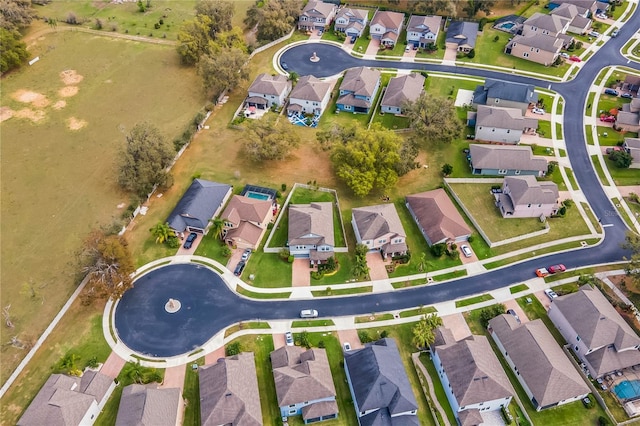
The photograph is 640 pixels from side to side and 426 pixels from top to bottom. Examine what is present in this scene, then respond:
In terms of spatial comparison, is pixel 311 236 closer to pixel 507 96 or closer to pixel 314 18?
pixel 507 96

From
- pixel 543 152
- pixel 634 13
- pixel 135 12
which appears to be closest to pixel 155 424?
pixel 543 152

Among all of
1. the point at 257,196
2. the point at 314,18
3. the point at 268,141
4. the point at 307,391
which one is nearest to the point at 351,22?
the point at 314,18

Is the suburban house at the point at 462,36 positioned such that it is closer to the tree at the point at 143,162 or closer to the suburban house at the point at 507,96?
the suburban house at the point at 507,96

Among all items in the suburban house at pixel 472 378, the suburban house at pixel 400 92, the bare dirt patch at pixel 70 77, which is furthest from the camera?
the bare dirt patch at pixel 70 77

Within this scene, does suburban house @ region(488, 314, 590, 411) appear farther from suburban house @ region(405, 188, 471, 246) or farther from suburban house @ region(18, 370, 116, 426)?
suburban house @ region(18, 370, 116, 426)

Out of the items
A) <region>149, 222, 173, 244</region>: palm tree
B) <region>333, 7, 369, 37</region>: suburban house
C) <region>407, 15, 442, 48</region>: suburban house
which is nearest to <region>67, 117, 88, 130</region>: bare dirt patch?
<region>149, 222, 173, 244</region>: palm tree

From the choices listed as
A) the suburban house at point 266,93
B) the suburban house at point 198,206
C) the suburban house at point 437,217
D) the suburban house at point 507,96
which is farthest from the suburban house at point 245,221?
the suburban house at point 507,96

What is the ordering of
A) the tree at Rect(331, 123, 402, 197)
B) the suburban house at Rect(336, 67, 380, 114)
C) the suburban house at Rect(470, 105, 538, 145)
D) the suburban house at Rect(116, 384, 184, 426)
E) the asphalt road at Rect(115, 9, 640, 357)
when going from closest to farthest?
the suburban house at Rect(116, 384, 184, 426)
the asphalt road at Rect(115, 9, 640, 357)
the tree at Rect(331, 123, 402, 197)
the suburban house at Rect(470, 105, 538, 145)
the suburban house at Rect(336, 67, 380, 114)
